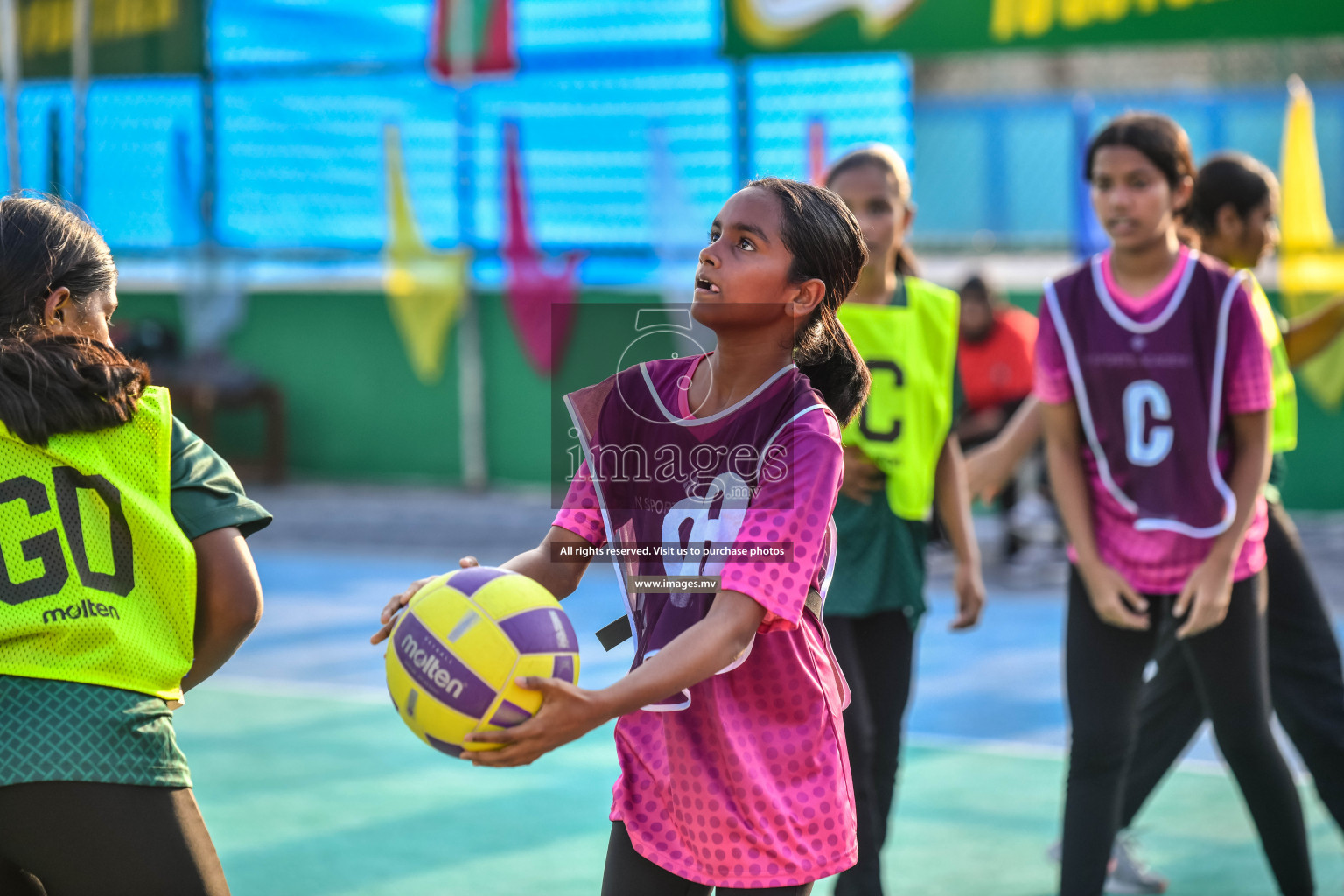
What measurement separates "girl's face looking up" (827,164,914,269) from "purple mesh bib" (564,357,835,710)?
1363 millimetres

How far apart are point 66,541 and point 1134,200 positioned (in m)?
2.45

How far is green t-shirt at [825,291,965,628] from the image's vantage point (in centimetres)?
366

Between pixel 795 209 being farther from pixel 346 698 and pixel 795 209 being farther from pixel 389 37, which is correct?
pixel 389 37

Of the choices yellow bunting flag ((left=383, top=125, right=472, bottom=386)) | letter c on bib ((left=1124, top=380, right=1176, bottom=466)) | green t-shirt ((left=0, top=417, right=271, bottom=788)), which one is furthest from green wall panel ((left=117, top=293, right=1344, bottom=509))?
green t-shirt ((left=0, top=417, right=271, bottom=788))

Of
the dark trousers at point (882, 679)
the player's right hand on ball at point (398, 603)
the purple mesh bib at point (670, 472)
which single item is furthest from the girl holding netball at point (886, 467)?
the player's right hand on ball at point (398, 603)

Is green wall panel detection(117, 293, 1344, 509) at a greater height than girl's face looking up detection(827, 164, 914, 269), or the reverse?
girl's face looking up detection(827, 164, 914, 269)

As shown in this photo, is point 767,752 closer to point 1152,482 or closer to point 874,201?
point 1152,482

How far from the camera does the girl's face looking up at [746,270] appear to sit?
240 centimetres

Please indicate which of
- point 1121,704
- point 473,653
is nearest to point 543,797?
point 1121,704

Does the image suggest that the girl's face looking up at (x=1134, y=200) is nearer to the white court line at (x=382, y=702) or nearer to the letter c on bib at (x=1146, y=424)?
the letter c on bib at (x=1146, y=424)

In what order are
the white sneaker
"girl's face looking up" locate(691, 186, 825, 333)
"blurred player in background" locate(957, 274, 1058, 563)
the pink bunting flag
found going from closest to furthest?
1. "girl's face looking up" locate(691, 186, 825, 333)
2. the white sneaker
3. "blurred player in background" locate(957, 274, 1058, 563)
4. the pink bunting flag

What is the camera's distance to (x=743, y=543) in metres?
2.30

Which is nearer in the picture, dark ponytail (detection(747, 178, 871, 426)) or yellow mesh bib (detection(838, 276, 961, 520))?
dark ponytail (detection(747, 178, 871, 426))

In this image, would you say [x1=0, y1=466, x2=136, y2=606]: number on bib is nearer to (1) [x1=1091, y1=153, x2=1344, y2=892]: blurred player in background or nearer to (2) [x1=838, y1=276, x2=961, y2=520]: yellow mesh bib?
(2) [x1=838, y1=276, x2=961, y2=520]: yellow mesh bib
